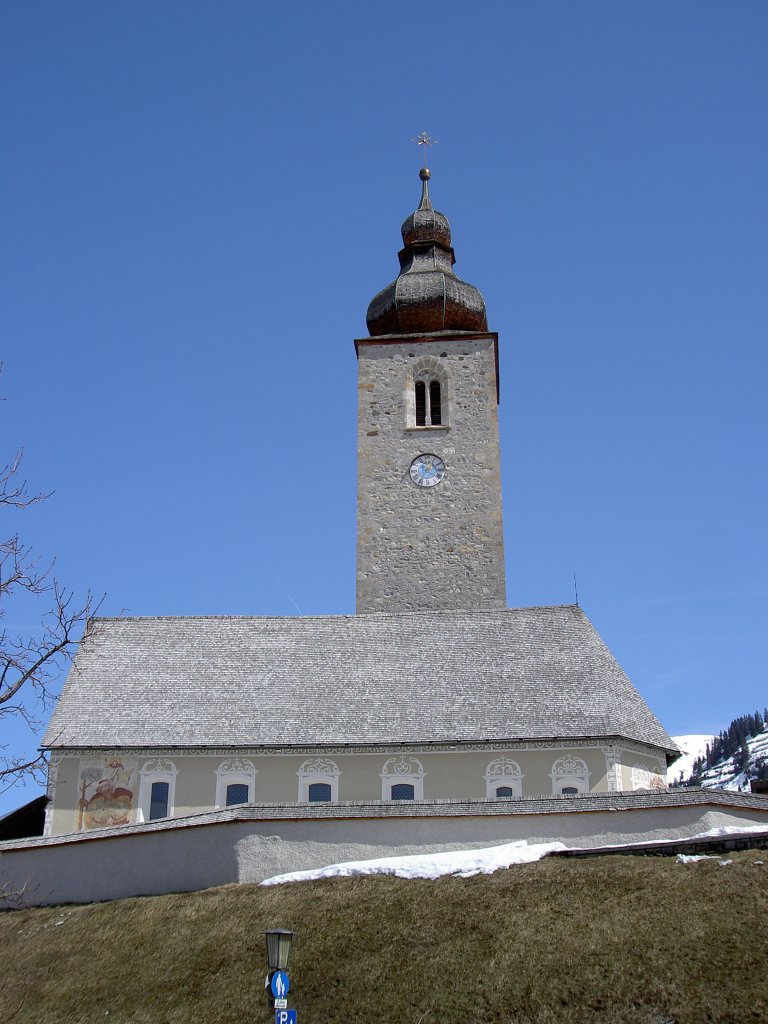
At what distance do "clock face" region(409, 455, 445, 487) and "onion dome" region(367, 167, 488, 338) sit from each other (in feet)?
19.3

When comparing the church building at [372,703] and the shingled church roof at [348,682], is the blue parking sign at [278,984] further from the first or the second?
the shingled church roof at [348,682]

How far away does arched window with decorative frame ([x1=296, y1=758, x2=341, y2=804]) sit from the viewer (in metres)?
32.2

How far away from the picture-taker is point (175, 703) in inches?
1350

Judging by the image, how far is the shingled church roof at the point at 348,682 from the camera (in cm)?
3275

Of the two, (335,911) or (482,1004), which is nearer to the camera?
(482,1004)

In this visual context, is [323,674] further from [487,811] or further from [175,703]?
[487,811]

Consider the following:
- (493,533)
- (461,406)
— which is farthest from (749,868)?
(461,406)

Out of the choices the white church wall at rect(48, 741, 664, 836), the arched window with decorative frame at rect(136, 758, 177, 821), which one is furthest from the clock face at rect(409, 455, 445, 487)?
the arched window with decorative frame at rect(136, 758, 177, 821)

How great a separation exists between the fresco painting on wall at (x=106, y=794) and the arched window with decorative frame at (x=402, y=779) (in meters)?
7.34

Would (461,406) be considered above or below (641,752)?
above

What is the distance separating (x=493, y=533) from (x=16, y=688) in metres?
26.9

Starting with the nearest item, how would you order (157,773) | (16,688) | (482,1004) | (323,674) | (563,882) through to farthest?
(482,1004), (16,688), (563,882), (157,773), (323,674)

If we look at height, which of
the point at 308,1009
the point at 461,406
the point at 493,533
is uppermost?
the point at 461,406

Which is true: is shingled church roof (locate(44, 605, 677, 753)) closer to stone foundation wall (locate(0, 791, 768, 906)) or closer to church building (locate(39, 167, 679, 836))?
church building (locate(39, 167, 679, 836))
